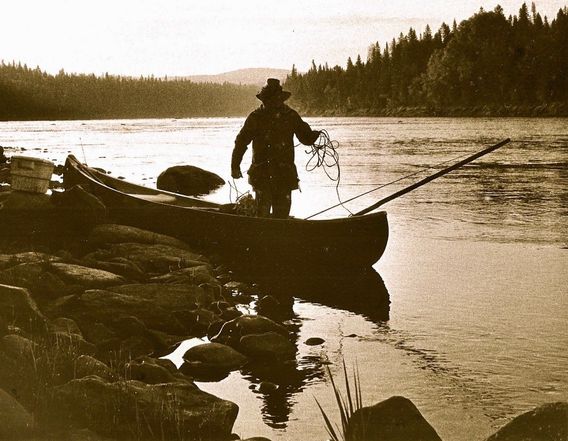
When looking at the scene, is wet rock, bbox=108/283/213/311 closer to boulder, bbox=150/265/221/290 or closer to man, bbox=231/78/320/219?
boulder, bbox=150/265/221/290

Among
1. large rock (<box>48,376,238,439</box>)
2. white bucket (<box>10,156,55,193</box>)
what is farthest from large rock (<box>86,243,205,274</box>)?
large rock (<box>48,376,238,439</box>)

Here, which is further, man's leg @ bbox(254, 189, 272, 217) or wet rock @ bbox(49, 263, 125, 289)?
man's leg @ bbox(254, 189, 272, 217)

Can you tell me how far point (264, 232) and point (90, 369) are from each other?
21.3 feet

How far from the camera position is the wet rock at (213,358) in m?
8.55

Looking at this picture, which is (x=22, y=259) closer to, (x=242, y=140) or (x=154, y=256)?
(x=154, y=256)

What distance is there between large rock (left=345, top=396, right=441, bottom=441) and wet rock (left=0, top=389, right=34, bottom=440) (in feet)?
7.59

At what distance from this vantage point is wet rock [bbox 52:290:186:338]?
9.08 m

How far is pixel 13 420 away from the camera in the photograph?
219 inches

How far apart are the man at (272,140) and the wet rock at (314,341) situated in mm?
3760

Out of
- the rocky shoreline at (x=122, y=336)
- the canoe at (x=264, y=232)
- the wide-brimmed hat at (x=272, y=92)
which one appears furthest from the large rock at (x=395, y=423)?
the wide-brimmed hat at (x=272, y=92)

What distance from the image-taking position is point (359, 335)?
10102 millimetres

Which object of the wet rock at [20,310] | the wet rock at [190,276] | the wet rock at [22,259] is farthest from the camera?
the wet rock at [190,276]

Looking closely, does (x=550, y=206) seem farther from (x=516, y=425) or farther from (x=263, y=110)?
(x=516, y=425)

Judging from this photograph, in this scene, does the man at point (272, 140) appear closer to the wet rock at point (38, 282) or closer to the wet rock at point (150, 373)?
the wet rock at point (38, 282)
